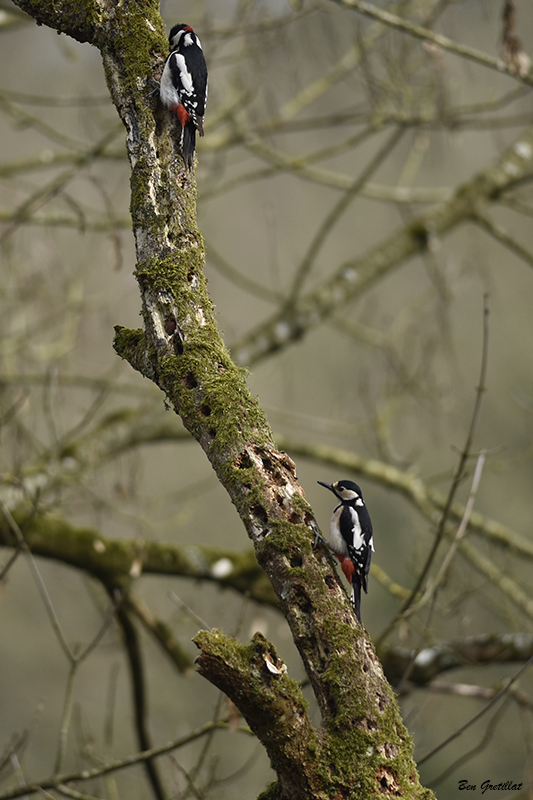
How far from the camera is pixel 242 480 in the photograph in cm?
174

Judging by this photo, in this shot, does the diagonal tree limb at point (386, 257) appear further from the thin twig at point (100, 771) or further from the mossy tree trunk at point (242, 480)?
the mossy tree trunk at point (242, 480)

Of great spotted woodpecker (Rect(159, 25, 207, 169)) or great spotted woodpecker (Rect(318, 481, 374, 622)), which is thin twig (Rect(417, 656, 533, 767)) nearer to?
great spotted woodpecker (Rect(318, 481, 374, 622))

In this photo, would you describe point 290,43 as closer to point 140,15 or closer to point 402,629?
point 140,15

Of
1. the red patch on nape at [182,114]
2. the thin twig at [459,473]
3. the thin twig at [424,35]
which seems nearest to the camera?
the red patch on nape at [182,114]

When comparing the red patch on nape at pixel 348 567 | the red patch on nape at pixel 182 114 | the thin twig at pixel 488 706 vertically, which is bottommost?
the thin twig at pixel 488 706

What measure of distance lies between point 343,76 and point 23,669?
1543 cm

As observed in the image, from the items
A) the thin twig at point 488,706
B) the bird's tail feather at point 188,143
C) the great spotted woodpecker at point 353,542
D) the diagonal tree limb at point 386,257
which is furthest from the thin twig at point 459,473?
the diagonal tree limb at point 386,257

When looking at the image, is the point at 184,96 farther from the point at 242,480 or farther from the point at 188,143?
the point at 242,480

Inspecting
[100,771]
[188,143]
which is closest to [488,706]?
[100,771]

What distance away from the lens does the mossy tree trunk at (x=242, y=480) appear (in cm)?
152

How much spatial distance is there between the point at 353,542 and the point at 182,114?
4.81 ft

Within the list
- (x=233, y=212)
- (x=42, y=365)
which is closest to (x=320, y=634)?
(x=42, y=365)

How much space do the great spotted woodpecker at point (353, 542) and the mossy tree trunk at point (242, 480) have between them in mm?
742

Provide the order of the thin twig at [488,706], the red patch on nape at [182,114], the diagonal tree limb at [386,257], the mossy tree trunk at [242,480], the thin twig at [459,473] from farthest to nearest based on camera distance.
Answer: the diagonal tree limb at [386,257], the thin twig at [459,473], the red patch on nape at [182,114], the thin twig at [488,706], the mossy tree trunk at [242,480]
